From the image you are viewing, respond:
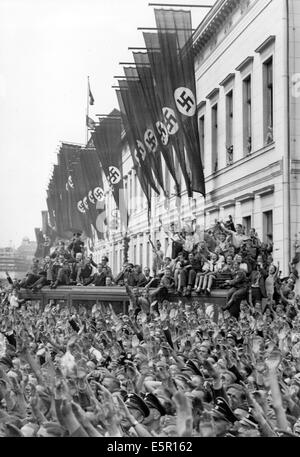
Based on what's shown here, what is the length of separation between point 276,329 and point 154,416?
11.1 ft

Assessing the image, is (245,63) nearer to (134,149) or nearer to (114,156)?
(134,149)

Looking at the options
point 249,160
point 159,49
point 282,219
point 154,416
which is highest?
point 159,49

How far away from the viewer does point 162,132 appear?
19781mm

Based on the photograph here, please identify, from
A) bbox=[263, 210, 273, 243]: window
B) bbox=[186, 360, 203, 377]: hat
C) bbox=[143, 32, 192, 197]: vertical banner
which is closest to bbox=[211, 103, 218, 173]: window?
bbox=[143, 32, 192, 197]: vertical banner

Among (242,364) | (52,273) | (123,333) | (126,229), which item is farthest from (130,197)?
(242,364)

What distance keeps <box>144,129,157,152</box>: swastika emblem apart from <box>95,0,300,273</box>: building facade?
1.01 m

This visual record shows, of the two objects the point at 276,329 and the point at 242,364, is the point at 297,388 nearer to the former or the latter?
the point at 242,364

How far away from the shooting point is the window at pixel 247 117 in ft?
63.7

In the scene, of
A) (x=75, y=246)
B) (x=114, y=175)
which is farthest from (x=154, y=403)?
(x=114, y=175)

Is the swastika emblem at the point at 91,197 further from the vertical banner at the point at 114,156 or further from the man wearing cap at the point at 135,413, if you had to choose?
the man wearing cap at the point at 135,413

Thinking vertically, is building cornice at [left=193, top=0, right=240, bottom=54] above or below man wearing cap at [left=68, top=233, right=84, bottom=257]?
above

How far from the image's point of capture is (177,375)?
5.70 metres

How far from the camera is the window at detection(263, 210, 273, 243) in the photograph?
17500 millimetres

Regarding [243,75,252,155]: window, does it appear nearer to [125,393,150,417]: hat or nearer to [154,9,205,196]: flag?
[154,9,205,196]: flag
